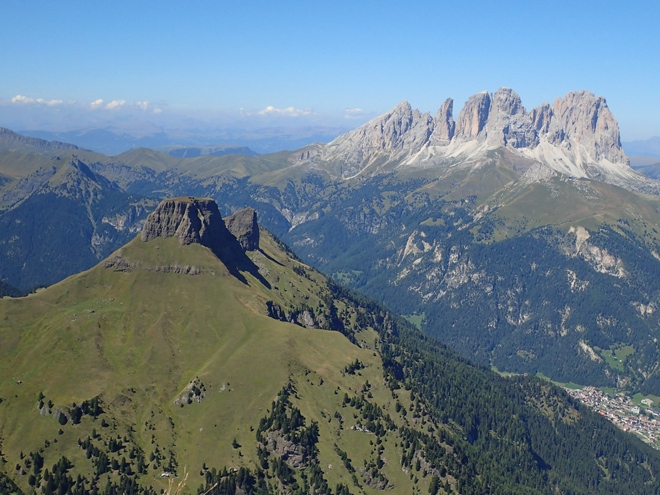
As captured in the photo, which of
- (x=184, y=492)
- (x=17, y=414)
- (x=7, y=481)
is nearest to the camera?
(x=7, y=481)

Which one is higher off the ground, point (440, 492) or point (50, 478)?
point (50, 478)

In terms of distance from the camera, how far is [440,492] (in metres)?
199

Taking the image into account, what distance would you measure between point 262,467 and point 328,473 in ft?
75.0

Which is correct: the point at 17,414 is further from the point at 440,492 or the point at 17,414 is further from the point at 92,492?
the point at 440,492

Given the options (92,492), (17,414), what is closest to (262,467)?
(92,492)

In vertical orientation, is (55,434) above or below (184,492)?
above

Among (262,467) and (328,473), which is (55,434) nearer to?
(262,467)

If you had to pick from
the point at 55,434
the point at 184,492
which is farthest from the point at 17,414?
the point at 184,492

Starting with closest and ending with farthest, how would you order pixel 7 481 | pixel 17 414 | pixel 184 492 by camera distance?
pixel 7 481
pixel 184 492
pixel 17 414

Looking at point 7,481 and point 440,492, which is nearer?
point 7,481

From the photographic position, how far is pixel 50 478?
575ft

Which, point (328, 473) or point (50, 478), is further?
point (328, 473)

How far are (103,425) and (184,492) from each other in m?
38.5

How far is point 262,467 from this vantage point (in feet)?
646
